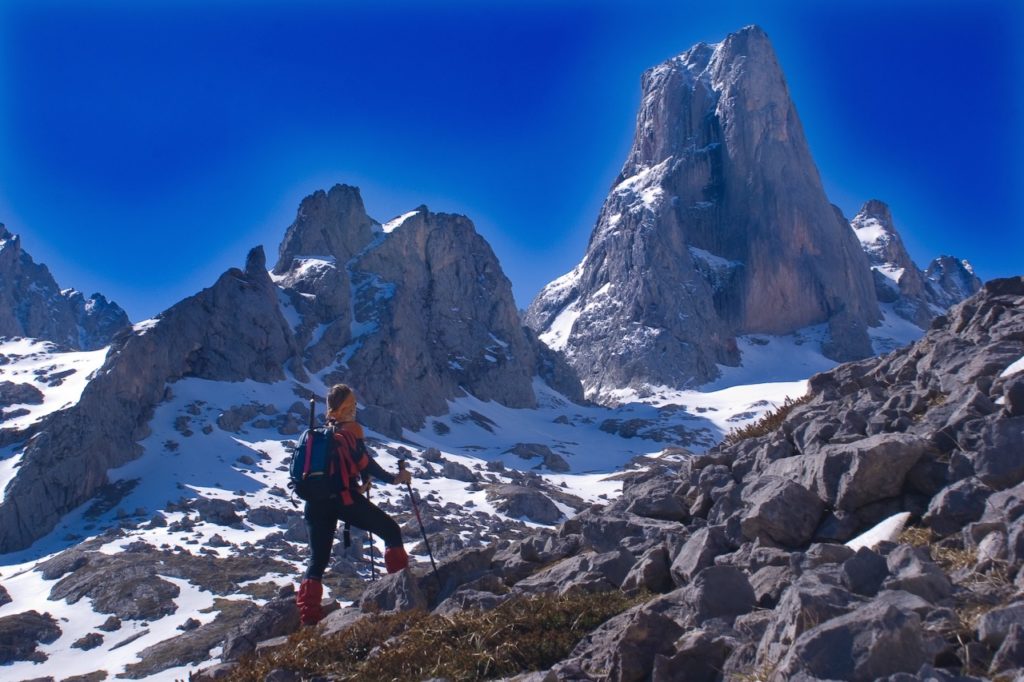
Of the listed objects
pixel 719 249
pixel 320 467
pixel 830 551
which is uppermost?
pixel 719 249

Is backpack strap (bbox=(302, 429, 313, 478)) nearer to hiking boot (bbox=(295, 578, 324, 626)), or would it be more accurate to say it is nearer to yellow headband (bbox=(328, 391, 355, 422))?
yellow headband (bbox=(328, 391, 355, 422))

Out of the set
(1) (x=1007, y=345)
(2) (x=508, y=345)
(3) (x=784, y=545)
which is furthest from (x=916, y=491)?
(2) (x=508, y=345)

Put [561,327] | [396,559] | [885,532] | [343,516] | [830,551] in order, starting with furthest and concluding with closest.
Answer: [561,327] → [396,559] → [343,516] → [885,532] → [830,551]

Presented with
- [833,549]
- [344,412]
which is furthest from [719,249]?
[833,549]

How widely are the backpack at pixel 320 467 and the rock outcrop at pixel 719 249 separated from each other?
469 feet

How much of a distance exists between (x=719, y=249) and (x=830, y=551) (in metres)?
171

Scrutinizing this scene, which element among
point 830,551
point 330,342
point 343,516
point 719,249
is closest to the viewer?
point 830,551

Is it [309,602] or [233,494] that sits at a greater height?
[233,494]

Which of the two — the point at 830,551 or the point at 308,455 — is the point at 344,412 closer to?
the point at 308,455

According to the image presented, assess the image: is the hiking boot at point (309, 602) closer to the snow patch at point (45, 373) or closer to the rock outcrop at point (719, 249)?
the snow patch at point (45, 373)

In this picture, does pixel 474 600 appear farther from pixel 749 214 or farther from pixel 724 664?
pixel 749 214

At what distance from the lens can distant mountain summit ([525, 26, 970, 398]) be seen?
158m

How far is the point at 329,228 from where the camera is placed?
12469cm

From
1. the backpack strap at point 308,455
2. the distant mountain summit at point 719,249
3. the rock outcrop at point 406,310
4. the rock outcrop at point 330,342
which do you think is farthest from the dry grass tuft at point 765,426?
the distant mountain summit at point 719,249
